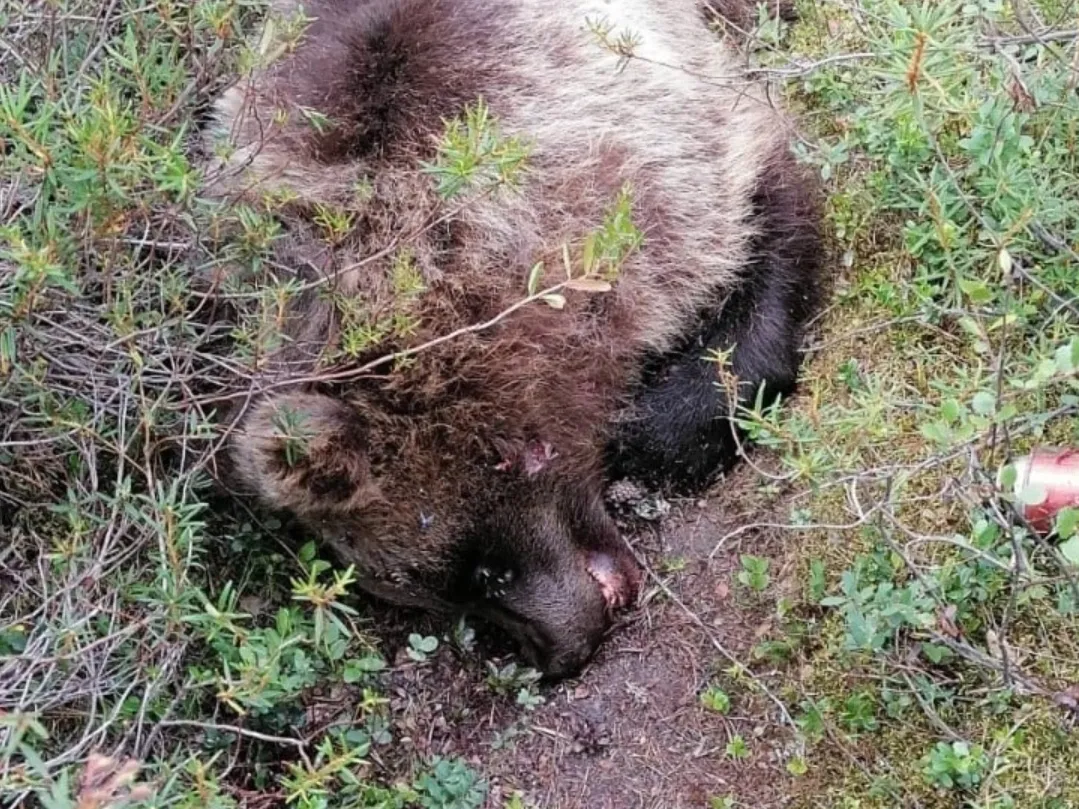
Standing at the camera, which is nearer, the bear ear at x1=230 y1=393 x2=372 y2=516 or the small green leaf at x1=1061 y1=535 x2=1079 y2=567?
the small green leaf at x1=1061 y1=535 x2=1079 y2=567

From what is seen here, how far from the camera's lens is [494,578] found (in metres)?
3.92

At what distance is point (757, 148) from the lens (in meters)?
4.52

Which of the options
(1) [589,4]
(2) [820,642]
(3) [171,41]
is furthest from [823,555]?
(3) [171,41]

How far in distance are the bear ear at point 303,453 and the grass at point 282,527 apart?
0.45 feet

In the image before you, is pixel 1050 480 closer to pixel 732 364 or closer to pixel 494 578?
pixel 732 364

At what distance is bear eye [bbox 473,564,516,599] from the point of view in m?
3.91

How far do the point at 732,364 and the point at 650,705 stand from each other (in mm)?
1157

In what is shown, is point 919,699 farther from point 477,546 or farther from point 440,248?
point 440,248

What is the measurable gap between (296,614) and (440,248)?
1.12m

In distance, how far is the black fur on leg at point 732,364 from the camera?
168 inches

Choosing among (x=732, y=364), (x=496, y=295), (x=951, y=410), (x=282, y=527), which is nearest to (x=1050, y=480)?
(x=951, y=410)

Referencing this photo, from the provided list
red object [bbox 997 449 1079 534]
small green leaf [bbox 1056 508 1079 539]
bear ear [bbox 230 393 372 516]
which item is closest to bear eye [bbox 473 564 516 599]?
bear ear [bbox 230 393 372 516]

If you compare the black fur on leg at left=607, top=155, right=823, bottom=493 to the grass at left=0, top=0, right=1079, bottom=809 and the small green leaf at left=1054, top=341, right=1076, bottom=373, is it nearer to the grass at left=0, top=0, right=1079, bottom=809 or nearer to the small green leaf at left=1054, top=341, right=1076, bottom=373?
the grass at left=0, top=0, right=1079, bottom=809

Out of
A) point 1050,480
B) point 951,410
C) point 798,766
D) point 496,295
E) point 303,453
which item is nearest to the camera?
point 951,410
